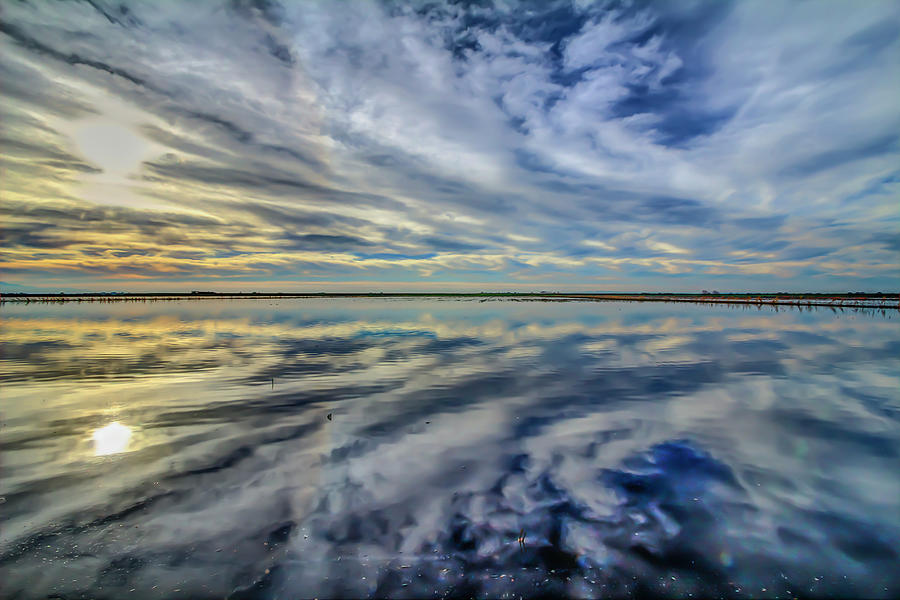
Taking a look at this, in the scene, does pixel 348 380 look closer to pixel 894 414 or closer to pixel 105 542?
pixel 105 542

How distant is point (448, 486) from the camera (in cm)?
801

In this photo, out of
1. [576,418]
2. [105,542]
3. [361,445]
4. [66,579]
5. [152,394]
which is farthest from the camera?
[152,394]

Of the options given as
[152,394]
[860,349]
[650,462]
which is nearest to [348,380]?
[152,394]

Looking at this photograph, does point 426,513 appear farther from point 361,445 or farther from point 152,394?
point 152,394

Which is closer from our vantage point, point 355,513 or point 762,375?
point 355,513

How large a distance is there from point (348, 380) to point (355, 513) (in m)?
10.9

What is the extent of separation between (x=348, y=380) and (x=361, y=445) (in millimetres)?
7757

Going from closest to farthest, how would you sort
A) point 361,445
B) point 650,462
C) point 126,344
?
point 650,462 < point 361,445 < point 126,344

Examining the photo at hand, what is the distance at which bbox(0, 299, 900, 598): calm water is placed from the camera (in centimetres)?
550

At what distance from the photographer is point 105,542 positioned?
615 cm

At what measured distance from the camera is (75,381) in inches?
680

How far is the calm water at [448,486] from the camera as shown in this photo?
5.50m

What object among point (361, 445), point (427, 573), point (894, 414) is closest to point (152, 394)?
point (361, 445)

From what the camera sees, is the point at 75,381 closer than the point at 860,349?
Yes
